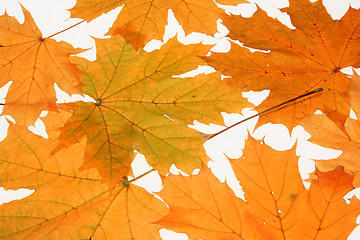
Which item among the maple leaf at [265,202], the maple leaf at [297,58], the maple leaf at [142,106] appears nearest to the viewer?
the maple leaf at [265,202]

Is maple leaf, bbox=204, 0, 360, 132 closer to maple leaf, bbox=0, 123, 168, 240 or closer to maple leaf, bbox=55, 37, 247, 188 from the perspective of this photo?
maple leaf, bbox=55, 37, 247, 188

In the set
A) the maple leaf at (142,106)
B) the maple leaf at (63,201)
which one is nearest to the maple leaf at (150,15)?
the maple leaf at (142,106)

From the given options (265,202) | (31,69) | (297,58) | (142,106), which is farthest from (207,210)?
(31,69)

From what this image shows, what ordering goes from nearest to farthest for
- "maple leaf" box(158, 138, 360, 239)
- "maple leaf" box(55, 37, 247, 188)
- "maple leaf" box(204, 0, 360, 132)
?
"maple leaf" box(158, 138, 360, 239) → "maple leaf" box(55, 37, 247, 188) → "maple leaf" box(204, 0, 360, 132)

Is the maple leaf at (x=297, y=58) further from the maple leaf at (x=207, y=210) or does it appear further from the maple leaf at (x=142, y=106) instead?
the maple leaf at (x=207, y=210)

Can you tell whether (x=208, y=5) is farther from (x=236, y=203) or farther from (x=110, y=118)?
(x=236, y=203)

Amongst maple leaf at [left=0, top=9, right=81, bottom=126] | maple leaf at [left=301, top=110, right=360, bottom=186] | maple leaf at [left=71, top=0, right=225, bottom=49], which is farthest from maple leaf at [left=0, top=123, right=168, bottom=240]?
maple leaf at [left=301, top=110, right=360, bottom=186]
